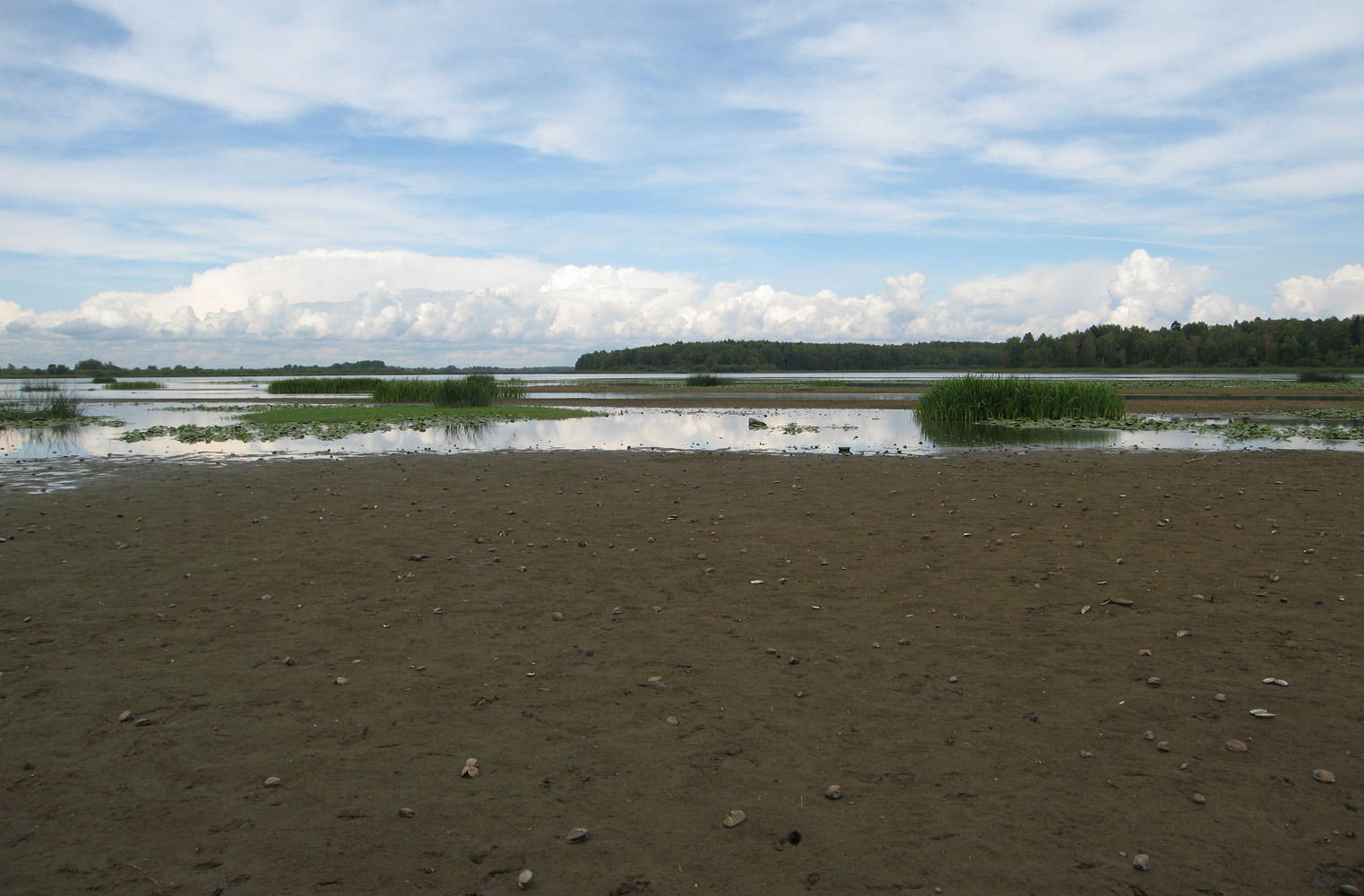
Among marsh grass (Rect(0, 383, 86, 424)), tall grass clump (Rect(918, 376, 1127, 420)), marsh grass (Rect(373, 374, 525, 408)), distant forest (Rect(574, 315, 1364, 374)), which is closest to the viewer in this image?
tall grass clump (Rect(918, 376, 1127, 420))

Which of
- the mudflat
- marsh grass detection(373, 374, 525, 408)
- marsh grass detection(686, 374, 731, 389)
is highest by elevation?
marsh grass detection(686, 374, 731, 389)

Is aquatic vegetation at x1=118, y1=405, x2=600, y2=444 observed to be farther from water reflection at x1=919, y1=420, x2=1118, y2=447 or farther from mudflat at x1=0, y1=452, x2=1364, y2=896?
mudflat at x1=0, y1=452, x2=1364, y2=896

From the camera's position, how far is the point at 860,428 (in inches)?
1268

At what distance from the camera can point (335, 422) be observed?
114ft

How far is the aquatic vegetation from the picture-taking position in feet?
96.7

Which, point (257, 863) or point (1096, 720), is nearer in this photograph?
point (257, 863)

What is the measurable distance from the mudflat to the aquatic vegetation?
18279 mm

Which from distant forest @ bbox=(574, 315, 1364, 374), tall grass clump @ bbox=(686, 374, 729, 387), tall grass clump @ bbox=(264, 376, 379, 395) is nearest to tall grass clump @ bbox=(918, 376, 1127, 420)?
tall grass clump @ bbox=(686, 374, 729, 387)

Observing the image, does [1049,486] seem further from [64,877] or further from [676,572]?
[64,877]

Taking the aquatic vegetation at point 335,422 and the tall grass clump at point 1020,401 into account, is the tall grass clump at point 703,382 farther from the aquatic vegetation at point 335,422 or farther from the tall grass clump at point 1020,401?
the tall grass clump at point 1020,401

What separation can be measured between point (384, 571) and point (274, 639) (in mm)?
2382

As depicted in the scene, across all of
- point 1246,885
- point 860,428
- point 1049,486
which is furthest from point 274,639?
point 860,428

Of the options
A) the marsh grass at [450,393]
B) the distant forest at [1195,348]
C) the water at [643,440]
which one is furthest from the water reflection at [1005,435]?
the distant forest at [1195,348]

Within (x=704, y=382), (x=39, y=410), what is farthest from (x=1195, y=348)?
(x=39, y=410)
